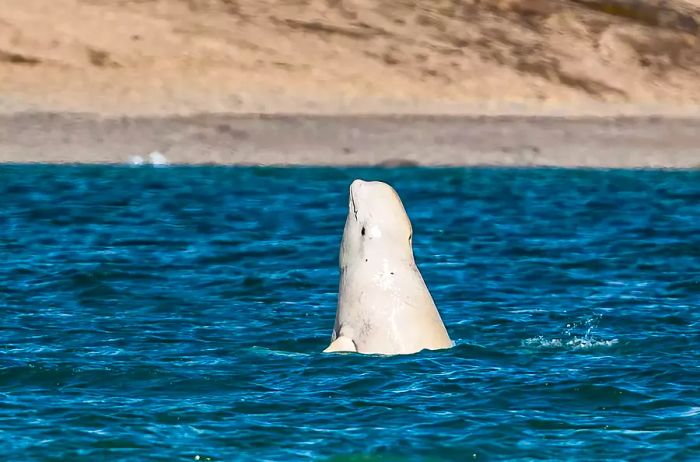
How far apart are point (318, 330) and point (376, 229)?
177cm

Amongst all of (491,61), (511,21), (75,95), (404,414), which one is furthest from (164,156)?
(404,414)

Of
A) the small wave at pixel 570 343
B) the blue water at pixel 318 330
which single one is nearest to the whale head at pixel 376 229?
the blue water at pixel 318 330

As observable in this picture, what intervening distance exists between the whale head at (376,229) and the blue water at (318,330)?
83 cm

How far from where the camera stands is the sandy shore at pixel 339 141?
25.9 metres

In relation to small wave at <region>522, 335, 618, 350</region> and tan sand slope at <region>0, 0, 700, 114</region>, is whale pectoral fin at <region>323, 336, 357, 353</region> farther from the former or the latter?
tan sand slope at <region>0, 0, 700, 114</region>

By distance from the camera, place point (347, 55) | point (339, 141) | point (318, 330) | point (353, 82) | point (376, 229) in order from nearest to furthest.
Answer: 1. point (376, 229)
2. point (318, 330)
3. point (339, 141)
4. point (353, 82)
5. point (347, 55)

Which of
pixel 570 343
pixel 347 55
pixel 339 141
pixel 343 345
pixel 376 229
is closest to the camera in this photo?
pixel 343 345

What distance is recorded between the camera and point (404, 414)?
31.4 feet

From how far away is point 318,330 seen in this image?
12.7 m

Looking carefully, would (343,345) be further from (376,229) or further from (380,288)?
(376,229)

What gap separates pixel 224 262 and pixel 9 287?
9.30ft

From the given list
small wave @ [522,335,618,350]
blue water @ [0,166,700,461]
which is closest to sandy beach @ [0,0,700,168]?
blue water @ [0,166,700,461]

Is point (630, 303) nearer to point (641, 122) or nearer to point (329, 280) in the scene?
point (329, 280)

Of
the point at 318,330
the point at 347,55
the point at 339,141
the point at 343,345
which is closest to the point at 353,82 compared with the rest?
the point at 347,55
